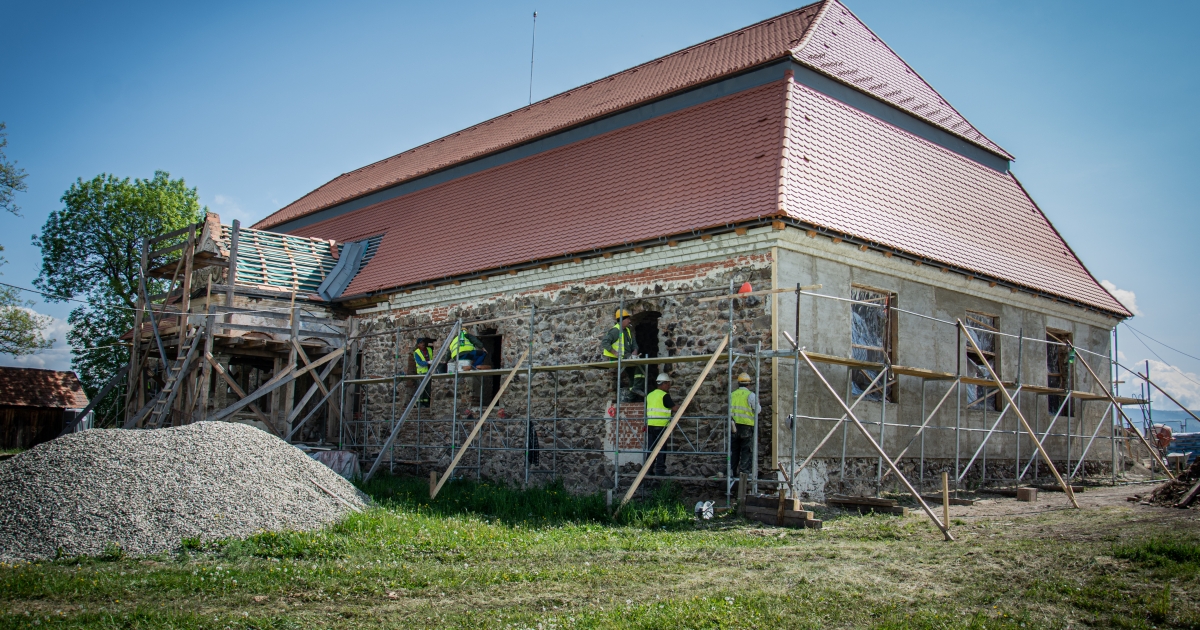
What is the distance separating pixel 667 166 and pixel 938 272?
16.9ft

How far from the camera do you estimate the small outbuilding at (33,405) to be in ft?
112

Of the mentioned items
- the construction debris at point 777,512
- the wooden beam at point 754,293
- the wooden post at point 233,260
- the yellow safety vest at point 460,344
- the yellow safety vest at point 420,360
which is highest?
the wooden post at point 233,260

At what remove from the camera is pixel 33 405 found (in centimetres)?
3494

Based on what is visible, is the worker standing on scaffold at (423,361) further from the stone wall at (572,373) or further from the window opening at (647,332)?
the window opening at (647,332)

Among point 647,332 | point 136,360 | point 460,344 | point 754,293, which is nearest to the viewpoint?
point 754,293

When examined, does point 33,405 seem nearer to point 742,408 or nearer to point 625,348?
point 625,348

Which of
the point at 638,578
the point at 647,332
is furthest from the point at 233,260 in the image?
the point at 638,578

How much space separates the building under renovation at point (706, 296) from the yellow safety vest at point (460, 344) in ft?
0.97

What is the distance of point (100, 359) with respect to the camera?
3456 centimetres

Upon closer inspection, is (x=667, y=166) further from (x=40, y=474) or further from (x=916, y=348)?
(x=40, y=474)

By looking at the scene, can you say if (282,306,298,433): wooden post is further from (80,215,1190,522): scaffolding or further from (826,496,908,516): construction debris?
(826,496,908,516): construction debris

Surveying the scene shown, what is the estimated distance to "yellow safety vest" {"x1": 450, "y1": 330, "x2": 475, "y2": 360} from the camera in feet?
53.9

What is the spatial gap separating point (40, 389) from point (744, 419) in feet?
114

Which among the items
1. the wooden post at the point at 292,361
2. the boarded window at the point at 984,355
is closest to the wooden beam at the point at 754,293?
the boarded window at the point at 984,355
